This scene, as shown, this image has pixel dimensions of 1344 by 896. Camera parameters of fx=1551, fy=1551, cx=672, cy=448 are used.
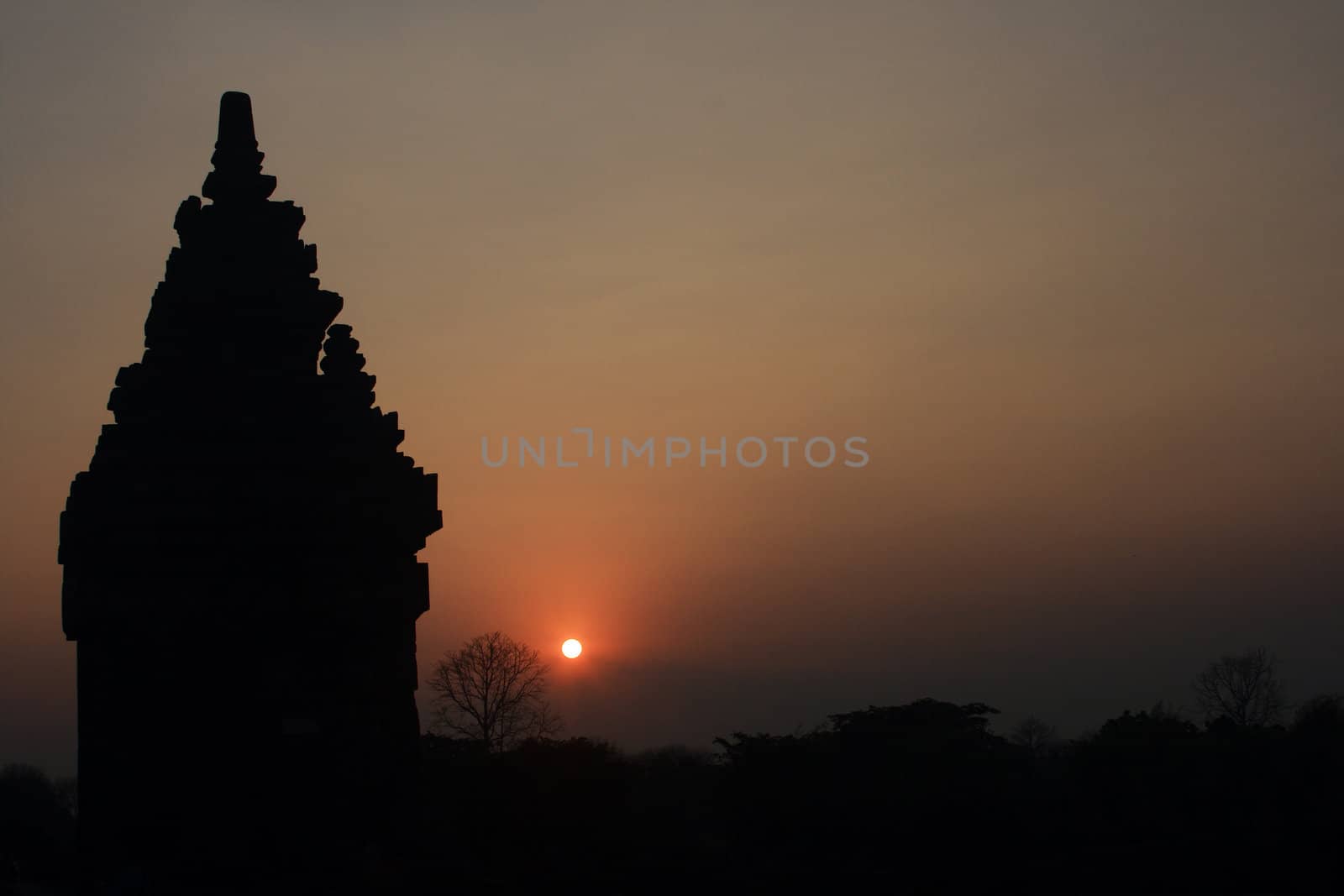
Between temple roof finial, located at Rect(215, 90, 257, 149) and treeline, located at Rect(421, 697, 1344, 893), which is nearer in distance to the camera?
treeline, located at Rect(421, 697, 1344, 893)

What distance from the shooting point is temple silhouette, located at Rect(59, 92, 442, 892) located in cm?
1317

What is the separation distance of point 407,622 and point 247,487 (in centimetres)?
208

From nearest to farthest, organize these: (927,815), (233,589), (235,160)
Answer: (927,815) < (233,589) < (235,160)

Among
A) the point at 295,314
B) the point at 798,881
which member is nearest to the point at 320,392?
the point at 295,314

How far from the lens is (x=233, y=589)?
13305 millimetres

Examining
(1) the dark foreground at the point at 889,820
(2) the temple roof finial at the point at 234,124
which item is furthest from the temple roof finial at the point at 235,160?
(1) the dark foreground at the point at 889,820

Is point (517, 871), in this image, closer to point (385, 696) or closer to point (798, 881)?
point (798, 881)

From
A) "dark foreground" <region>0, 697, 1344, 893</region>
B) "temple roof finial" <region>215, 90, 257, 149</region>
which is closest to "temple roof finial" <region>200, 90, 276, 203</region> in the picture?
"temple roof finial" <region>215, 90, 257, 149</region>

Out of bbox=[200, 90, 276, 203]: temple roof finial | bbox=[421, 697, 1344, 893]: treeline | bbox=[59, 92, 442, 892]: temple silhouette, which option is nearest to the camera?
bbox=[421, 697, 1344, 893]: treeline

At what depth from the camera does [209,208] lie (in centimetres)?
1427

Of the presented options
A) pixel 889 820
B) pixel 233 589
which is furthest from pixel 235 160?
pixel 889 820

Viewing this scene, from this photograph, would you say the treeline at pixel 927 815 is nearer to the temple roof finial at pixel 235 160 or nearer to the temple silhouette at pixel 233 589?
the temple silhouette at pixel 233 589

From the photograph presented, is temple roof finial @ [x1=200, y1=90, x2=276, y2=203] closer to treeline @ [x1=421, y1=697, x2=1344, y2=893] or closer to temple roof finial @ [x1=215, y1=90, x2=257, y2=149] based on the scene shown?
temple roof finial @ [x1=215, y1=90, x2=257, y2=149]

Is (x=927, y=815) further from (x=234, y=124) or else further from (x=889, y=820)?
(x=234, y=124)
